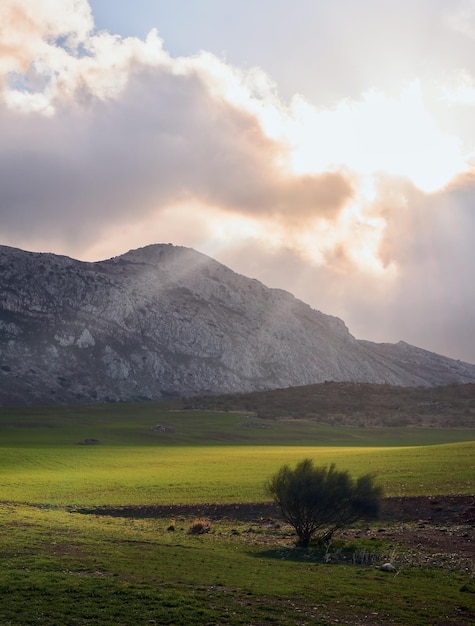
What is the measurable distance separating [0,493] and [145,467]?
22.6 metres

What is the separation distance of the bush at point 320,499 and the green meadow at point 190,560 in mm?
1793

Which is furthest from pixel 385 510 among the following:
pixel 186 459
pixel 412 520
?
pixel 186 459

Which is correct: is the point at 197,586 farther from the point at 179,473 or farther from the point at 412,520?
the point at 179,473

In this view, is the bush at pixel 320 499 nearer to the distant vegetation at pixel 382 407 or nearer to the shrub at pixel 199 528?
the shrub at pixel 199 528

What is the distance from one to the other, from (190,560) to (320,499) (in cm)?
953

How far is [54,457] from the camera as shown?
7962 cm

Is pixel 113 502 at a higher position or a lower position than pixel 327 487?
lower

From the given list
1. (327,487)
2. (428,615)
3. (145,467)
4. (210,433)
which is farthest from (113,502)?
(210,433)

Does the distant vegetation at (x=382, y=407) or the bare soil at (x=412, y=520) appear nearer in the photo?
the bare soil at (x=412, y=520)

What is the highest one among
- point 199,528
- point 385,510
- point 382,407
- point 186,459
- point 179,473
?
point 382,407

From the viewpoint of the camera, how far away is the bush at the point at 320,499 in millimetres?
34344

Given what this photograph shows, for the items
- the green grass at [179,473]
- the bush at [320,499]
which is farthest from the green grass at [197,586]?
the green grass at [179,473]

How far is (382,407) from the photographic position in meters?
184

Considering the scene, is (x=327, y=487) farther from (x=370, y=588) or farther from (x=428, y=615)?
(x=428, y=615)
